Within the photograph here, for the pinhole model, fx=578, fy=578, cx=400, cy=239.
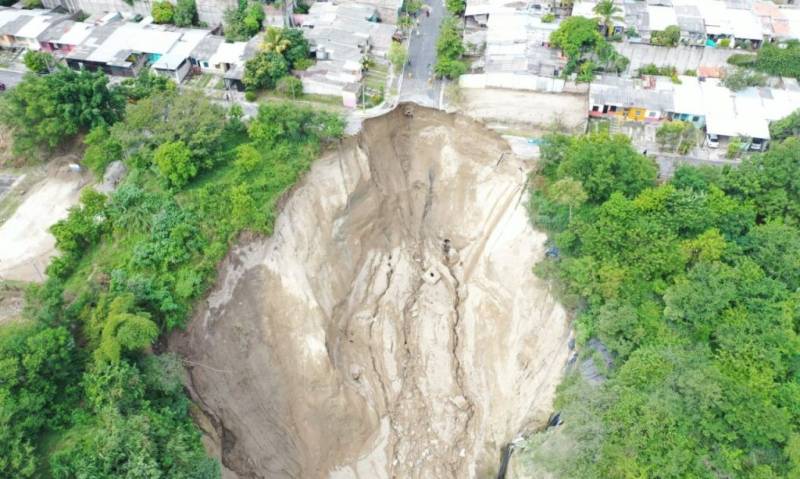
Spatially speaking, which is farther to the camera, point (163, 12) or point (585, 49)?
point (163, 12)

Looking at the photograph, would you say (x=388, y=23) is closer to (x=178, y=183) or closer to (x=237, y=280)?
(x=178, y=183)

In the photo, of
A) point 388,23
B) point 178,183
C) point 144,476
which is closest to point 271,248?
point 178,183

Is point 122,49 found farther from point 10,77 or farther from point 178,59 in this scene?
point 10,77

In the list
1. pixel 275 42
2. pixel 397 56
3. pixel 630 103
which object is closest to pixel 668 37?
pixel 630 103

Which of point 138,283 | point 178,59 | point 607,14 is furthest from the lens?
point 607,14

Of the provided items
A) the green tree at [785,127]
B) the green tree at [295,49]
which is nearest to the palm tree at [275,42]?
the green tree at [295,49]

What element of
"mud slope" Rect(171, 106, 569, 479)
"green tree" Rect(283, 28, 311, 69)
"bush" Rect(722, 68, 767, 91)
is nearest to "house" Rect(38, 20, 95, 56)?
"green tree" Rect(283, 28, 311, 69)
